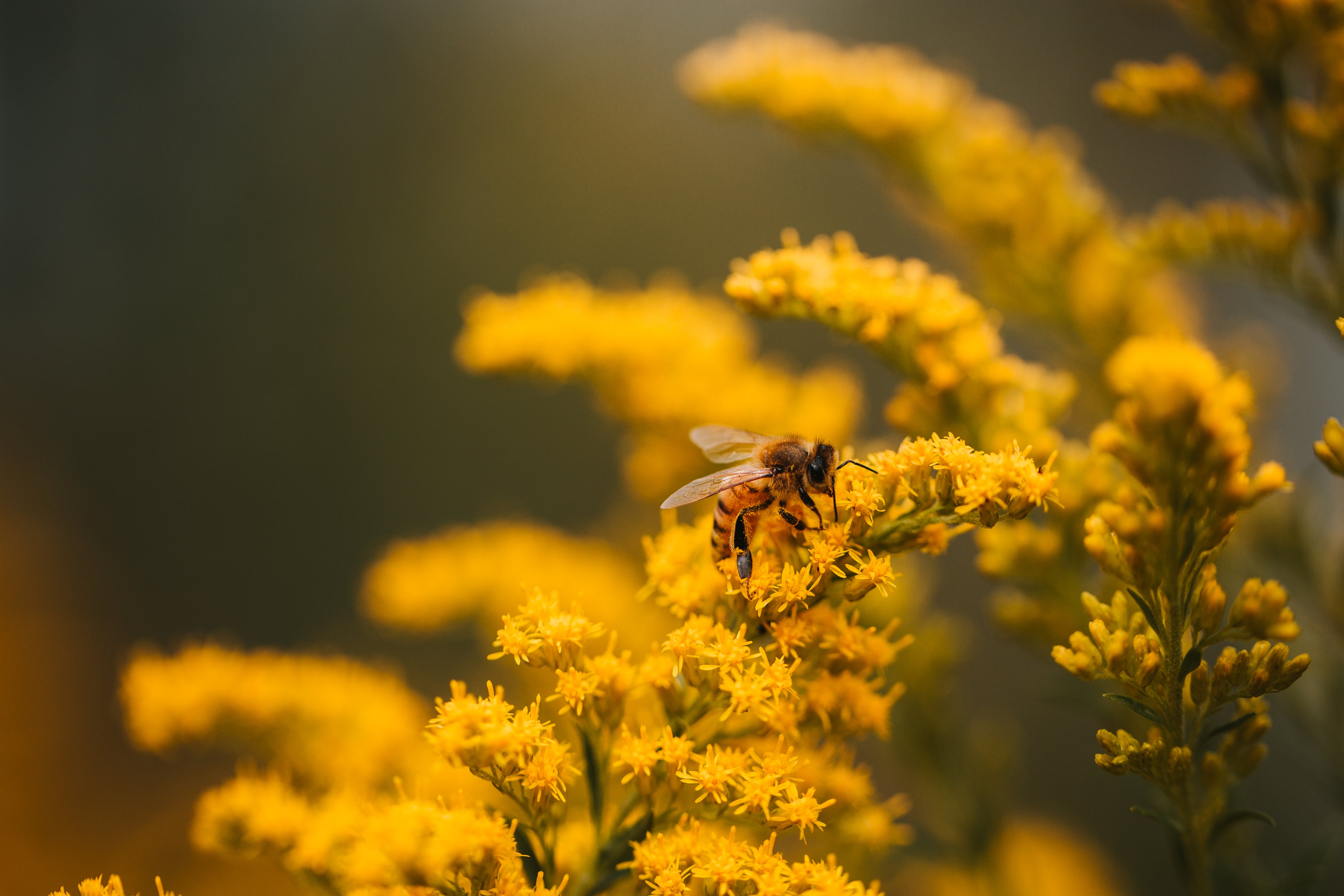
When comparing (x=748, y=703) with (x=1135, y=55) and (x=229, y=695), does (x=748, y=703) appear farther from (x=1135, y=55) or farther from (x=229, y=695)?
(x=1135, y=55)

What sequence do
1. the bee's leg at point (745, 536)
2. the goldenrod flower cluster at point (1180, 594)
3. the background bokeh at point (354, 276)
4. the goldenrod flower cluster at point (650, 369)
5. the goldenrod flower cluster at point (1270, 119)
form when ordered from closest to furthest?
the goldenrod flower cluster at point (1180, 594) → the bee's leg at point (745, 536) → the goldenrod flower cluster at point (1270, 119) → the goldenrod flower cluster at point (650, 369) → the background bokeh at point (354, 276)

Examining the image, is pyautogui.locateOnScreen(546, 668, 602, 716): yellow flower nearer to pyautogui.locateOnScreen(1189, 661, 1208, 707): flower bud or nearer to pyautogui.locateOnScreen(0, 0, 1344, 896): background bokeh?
pyautogui.locateOnScreen(1189, 661, 1208, 707): flower bud

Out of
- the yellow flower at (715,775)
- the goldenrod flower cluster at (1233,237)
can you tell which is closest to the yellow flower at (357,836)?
the yellow flower at (715,775)

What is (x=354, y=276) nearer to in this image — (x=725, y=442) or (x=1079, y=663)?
(x=725, y=442)

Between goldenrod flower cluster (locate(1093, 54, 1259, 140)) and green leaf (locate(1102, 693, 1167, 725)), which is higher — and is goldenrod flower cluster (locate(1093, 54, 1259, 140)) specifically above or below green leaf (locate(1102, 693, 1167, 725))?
above

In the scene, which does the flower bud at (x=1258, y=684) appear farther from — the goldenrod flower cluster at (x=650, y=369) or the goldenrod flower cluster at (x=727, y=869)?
the goldenrod flower cluster at (x=650, y=369)

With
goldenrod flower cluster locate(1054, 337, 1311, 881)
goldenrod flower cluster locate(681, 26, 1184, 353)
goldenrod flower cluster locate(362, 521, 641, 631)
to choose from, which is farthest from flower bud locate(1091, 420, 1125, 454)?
goldenrod flower cluster locate(362, 521, 641, 631)

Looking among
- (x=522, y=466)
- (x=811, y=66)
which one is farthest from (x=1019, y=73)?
(x=522, y=466)

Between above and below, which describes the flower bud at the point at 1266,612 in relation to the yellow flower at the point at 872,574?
below
